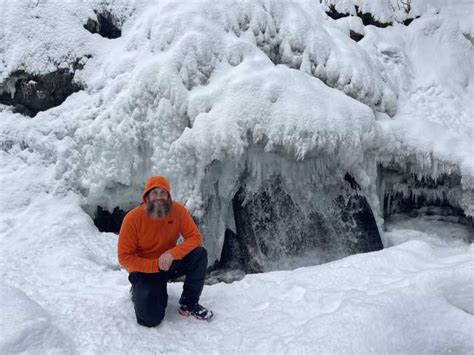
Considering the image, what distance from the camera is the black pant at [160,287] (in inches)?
147

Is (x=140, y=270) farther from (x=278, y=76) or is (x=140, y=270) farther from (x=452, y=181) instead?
(x=452, y=181)

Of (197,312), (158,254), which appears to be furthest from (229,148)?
(197,312)

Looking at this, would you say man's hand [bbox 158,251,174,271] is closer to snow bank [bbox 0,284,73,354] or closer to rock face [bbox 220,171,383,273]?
snow bank [bbox 0,284,73,354]

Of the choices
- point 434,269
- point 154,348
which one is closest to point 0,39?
point 154,348

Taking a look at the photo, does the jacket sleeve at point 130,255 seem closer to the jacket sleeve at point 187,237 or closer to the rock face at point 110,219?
the jacket sleeve at point 187,237

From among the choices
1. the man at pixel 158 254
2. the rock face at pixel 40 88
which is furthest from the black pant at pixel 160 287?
the rock face at pixel 40 88

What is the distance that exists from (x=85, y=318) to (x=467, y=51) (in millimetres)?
7234

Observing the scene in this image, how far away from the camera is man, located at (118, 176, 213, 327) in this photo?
3.71 meters

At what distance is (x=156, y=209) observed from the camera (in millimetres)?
3719

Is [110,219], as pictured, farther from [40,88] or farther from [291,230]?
[291,230]

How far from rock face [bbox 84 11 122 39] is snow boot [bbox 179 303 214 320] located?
4.90 metres

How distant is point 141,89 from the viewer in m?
6.26

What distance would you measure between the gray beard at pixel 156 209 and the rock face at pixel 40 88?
387cm

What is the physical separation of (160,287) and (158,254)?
10.0 inches
